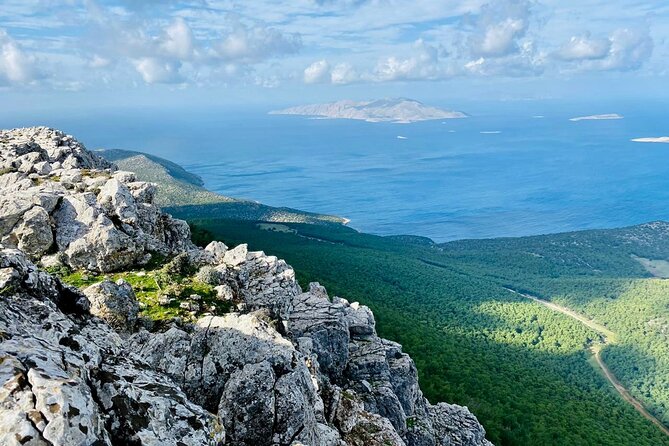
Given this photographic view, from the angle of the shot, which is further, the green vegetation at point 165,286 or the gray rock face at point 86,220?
the gray rock face at point 86,220

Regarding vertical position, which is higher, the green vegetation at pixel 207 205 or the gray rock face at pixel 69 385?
the gray rock face at pixel 69 385

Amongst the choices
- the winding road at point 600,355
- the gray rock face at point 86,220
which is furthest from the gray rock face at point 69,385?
the winding road at point 600,355

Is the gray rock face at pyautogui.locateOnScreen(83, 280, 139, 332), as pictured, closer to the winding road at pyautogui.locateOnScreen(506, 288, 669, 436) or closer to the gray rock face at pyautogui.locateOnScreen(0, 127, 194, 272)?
the gray rock face at pyautogui.locateOnScreen(0, 127, 194, 272)

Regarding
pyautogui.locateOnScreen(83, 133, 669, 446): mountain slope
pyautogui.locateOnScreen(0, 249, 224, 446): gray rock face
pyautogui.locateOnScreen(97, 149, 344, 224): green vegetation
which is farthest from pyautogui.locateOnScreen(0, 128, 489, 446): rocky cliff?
pyautogui.locateOnScreen(97, 149, 344, 224): green vegetation

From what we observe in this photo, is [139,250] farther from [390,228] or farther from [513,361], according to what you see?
[390,228]

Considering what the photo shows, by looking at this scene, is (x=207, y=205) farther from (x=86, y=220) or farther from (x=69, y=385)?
(x=69, y=385)

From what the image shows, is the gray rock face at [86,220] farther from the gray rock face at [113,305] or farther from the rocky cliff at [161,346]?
the gray rock face at [113,305]

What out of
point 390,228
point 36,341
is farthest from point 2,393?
point 390,228
